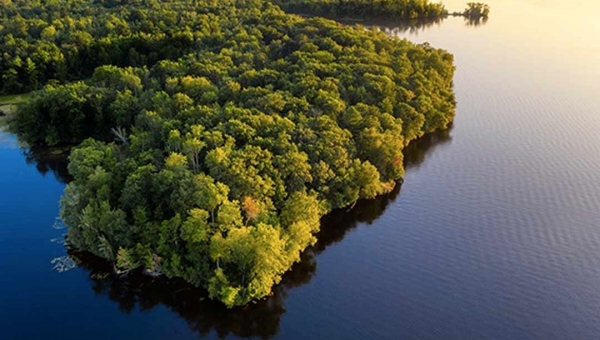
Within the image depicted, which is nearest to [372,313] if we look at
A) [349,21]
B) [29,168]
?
[29,168]

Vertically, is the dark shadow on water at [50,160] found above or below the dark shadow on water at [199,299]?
above

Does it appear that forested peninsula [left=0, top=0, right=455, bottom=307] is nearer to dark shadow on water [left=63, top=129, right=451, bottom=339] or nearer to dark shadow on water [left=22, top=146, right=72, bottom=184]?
dark shadow on water [left=63, top=129, right=451, bottom=339]

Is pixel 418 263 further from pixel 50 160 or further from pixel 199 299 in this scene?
pixel 50 160

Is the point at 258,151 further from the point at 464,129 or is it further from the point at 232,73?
the point at 464,129

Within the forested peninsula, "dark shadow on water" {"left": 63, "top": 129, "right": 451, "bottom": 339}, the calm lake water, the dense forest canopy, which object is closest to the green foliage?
the dense forest canopy

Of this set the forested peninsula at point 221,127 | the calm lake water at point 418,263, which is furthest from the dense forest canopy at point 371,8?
the calm lake water at point 418,263

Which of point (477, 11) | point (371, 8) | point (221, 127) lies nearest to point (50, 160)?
point (221, 127)

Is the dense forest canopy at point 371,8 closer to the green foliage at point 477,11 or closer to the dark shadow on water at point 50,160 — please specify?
the green foliage at point 477,11
